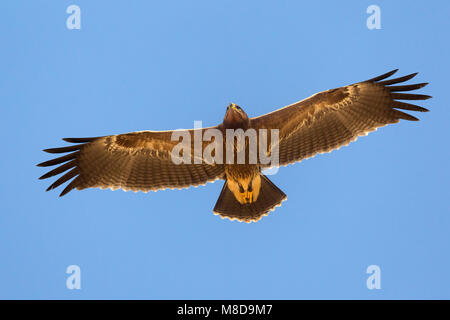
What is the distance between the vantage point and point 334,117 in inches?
365

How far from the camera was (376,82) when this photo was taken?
898 centimetres

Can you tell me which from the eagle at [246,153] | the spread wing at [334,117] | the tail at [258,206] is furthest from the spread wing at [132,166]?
the spread wing at [334,117]

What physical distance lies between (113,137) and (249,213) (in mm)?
2887

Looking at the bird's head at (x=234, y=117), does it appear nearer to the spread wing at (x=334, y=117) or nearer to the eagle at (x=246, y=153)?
the eagle at (x=246, y=153)

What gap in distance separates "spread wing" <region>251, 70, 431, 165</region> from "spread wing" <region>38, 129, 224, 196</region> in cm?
140

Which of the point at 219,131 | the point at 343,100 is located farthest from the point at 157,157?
the point at 343,100

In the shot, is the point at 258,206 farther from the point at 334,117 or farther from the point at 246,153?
the point at 334,117

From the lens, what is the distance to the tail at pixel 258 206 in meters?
9.40

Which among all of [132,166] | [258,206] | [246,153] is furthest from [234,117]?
[132,166]

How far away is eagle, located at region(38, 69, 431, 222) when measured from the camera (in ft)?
29.3

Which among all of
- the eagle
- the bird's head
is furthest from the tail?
the bird's head

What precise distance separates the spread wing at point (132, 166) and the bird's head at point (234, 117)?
0.82 metres

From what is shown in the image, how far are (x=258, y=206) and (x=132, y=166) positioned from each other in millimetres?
2485
